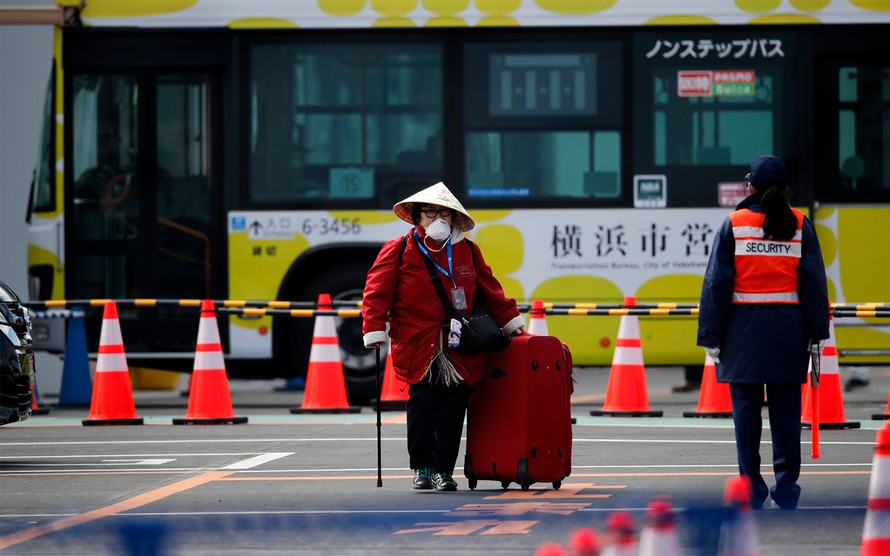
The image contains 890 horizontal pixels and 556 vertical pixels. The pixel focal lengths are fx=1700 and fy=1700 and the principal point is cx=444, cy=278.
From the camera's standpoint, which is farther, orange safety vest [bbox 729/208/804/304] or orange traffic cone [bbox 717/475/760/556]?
orange safety vest [bbox 729/208/804/304]

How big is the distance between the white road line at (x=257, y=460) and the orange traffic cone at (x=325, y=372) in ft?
10.0

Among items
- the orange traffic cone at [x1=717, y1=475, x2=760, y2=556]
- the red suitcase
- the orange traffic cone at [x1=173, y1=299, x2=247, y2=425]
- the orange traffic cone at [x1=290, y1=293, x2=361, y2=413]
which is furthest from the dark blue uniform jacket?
the orange traffic cone at [x1=290, y1=293, x2=361, y2=413]

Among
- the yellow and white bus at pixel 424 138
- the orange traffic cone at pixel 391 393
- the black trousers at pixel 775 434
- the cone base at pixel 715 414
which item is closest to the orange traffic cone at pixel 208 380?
the orange traffic cone at pixel 391 393

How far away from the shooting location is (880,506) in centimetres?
550

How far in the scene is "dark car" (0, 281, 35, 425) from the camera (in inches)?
411

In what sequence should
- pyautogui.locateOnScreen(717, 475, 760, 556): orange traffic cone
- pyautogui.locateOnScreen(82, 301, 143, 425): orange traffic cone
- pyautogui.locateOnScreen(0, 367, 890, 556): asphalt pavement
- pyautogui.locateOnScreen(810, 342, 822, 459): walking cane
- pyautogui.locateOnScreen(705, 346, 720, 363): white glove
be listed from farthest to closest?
pyautogui.locateOnScreen(82, 301, 143, 425): orange traffic cone → pyautogui.locateOnScreen(810, 342, 822, 459): walking cane → pyautogui.locateOnScreen(705, 346, 720, 363): white glove → pyautogui.locateOnScreen(0, 367, 890, 556): asphalt pavement → pyautogui.locateOnScreen(717, 475, 760, 556): orange traffic cone

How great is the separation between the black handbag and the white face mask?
167mm

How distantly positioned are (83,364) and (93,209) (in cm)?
145

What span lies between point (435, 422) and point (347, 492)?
59 cm

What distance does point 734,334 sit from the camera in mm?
8125

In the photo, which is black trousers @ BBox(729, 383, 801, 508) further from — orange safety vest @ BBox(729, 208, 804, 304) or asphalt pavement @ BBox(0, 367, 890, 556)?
orange safety vest @ BBox(729, 208, 804, 304)

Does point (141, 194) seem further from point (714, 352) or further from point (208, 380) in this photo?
point (714, 352)

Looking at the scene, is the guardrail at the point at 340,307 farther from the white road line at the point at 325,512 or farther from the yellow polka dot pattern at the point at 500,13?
the white road line at the point at 325,512

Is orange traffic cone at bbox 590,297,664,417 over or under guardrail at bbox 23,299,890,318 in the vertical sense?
under
